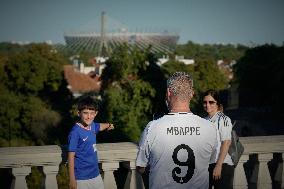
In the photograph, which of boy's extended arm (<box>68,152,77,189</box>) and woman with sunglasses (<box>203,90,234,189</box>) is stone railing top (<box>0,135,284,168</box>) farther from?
woman with sunglasses (<box>203,90,234,189</box>)

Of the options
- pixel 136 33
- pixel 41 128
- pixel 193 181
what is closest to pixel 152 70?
pixel 41 128

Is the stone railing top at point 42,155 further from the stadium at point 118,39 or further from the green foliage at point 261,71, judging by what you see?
the stadium at point 118,39

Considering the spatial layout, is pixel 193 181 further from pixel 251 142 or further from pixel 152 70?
pixel 152 70

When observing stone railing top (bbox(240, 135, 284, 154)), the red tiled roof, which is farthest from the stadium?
stone railing top (bbox(240, 135, 284, 154))

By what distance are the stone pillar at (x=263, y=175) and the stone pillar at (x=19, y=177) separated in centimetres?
265

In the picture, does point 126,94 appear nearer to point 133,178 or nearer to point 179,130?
point 133,178

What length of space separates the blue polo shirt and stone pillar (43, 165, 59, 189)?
0.23 metres

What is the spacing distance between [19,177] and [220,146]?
2127 mm

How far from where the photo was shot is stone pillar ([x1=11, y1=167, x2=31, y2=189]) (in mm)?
4078

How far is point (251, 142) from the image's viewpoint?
15.5ft

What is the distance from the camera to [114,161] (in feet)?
14.2

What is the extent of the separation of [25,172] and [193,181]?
6.33ft

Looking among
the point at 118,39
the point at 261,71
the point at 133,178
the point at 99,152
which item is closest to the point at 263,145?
the point at 133,178

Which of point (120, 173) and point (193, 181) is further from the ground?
point (193, 181)
